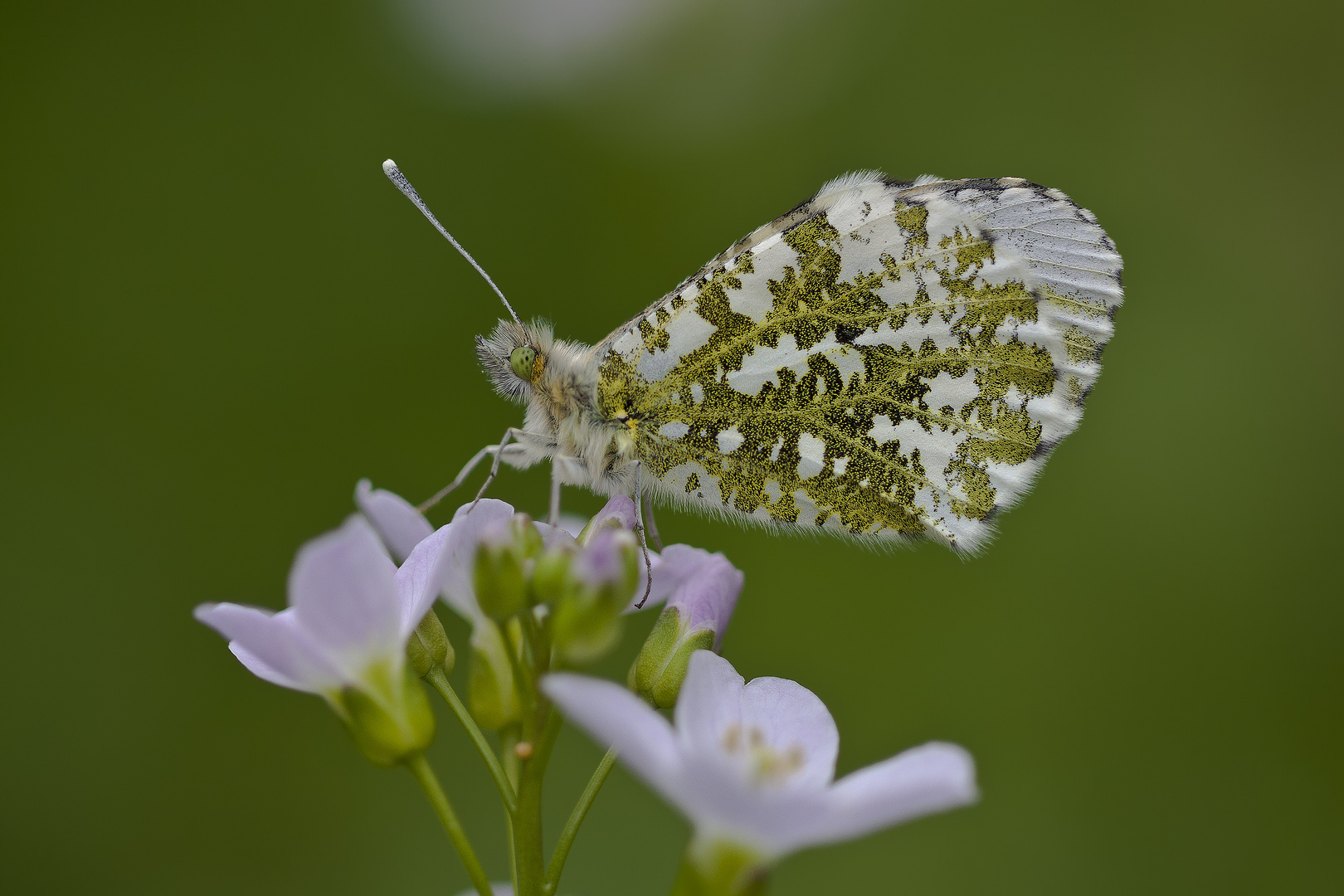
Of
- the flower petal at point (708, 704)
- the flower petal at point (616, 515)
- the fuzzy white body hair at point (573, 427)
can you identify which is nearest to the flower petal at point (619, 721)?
the flower petal at point (708, 704)

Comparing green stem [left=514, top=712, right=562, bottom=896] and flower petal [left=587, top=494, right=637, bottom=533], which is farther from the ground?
flower petal [left=587, top=494, right=637, bottom=533]

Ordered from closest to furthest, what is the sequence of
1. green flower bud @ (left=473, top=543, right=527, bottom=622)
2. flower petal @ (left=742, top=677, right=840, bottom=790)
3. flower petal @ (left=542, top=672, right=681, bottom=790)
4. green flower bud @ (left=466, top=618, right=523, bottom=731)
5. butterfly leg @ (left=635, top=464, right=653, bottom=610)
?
flower petal @ (left=542, top=672, right=681, bottom=790) < flower petal @ (left=742, top=677, right=840, bottom=790) < green flower bud @ (left=473, top=543, right=527, bottom=622) < green flower bud @ (left=466, top=618, right=523, bottom=731) < butterfly leg @ (left=635, top=464, right=653, bottom=610)

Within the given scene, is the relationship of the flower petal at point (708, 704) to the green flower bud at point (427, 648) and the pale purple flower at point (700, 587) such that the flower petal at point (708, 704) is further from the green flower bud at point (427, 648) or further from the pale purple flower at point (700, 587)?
the green flower bud at point (427, 648)

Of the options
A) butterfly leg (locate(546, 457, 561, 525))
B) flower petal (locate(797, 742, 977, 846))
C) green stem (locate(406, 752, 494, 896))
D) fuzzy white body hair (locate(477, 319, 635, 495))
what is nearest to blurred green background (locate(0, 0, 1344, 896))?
fuzzy white body hair (locate(477, 319, 635, 495))

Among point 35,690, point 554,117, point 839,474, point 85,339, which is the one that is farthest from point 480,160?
point 839,474

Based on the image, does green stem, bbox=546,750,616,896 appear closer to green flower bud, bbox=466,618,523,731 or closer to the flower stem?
green flower bud, bbox=466,618,523,731

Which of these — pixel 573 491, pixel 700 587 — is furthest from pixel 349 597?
pixel 573 491

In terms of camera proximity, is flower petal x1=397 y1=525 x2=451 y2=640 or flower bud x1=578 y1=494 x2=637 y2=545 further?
flower bud x1=578 y1=494 x2=637 y2=545
